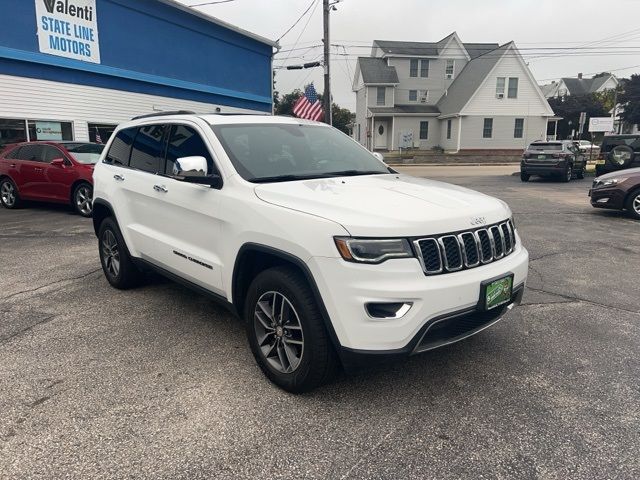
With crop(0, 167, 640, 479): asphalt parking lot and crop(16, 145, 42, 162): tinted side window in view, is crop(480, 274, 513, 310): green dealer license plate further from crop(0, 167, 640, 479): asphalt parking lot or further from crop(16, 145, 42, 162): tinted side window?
crop(16, 145, 42, 162): tinted side window

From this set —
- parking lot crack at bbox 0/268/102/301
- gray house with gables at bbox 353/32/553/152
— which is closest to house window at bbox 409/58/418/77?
gray house with gables at bbox 353/32/553/152

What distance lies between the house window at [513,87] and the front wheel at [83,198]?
34788mm

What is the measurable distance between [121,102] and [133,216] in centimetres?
1413

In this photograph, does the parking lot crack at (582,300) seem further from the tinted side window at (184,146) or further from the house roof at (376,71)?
the house roof at (376,71)

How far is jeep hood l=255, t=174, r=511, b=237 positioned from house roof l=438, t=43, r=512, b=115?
119ft

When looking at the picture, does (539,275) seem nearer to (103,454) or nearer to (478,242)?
(478,242)

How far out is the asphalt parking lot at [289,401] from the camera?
2576 millimetres

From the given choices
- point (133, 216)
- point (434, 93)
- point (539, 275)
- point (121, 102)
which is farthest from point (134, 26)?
point (434, 93)

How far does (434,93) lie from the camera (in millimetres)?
42812

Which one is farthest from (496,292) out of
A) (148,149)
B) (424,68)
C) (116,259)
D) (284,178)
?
(424,68)

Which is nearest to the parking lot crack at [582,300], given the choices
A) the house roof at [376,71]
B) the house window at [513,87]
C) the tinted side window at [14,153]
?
the tinted side window at [14,153]

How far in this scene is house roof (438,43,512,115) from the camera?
37.0m

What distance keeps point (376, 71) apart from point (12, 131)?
106 feet

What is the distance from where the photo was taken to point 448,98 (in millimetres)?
41031
